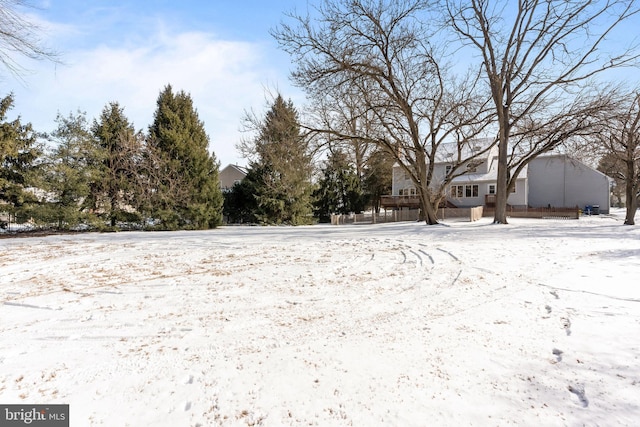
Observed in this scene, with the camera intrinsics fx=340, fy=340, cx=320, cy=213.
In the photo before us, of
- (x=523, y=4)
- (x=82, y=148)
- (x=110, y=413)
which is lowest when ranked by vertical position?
(x=110, y=413)

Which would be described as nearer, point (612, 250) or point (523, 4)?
point (612, 250)

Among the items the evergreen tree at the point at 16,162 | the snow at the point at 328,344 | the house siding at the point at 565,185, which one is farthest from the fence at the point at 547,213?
the evergreen tree at the point at 16,162

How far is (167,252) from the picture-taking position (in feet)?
30.5

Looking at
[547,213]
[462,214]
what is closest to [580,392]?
[462,214]

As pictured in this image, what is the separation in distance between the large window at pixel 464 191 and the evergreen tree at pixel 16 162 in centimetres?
3247

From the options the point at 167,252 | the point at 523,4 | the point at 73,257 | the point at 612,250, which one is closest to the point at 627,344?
the point at 612,250

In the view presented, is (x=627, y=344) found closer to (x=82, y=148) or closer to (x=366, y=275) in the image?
(x=366, y=275)

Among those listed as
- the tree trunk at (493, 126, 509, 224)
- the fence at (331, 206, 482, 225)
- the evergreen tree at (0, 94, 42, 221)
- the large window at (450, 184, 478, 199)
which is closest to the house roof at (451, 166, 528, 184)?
the large window at (450, 184, 478, 199)

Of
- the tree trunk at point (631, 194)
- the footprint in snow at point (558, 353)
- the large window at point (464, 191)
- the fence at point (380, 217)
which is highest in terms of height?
the large window at point (464, 191)

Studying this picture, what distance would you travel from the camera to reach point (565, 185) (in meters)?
35.2

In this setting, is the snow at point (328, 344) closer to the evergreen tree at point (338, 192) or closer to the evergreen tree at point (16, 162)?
the evergreen tree at point (16, 162)

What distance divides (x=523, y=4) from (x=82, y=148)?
884 inches

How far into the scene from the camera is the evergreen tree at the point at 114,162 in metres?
17.8

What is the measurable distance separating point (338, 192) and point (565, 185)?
23.9 metres
